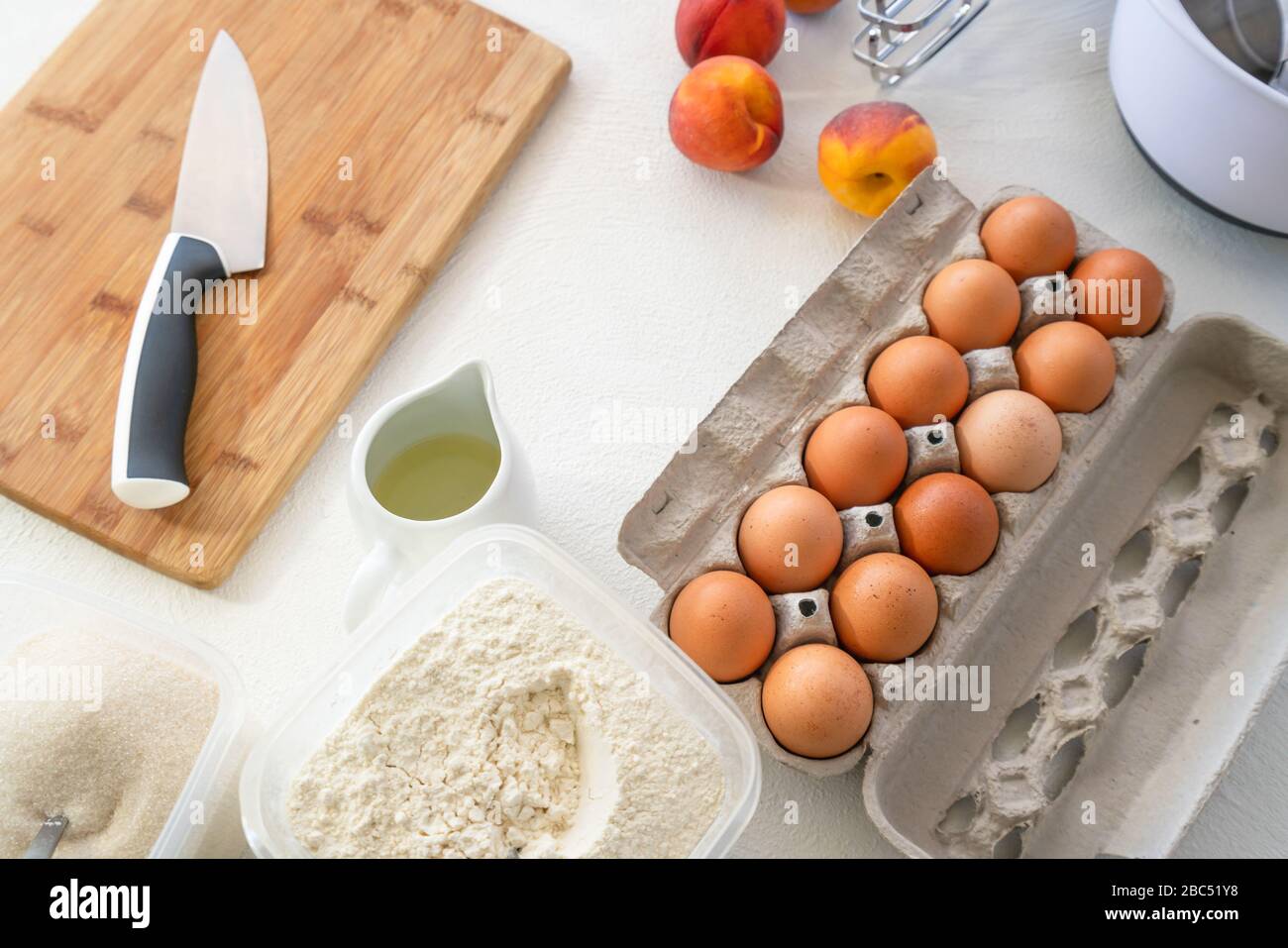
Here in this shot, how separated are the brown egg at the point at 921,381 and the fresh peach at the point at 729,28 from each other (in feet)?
1.20

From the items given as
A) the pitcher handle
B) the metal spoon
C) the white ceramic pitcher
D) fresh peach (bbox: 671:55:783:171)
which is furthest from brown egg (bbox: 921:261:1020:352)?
the metal spoon

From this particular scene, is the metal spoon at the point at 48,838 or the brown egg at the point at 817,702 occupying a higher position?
the brown egg at the point at 817,702

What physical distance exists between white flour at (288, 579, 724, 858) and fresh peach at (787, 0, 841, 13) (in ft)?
2.27

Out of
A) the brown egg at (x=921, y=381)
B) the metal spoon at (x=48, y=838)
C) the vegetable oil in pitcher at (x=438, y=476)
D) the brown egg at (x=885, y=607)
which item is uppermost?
the brown egg at (x=921, y=381)

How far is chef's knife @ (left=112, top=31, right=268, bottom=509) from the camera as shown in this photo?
0.91 meters

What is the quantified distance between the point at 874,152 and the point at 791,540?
383 millimetres

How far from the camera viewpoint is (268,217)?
1026mm

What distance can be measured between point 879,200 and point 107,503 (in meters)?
0.70

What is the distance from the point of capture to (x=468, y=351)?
3.38 feet

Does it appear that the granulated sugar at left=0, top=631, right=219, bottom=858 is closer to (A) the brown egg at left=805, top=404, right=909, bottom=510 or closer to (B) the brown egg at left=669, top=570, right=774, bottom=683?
(B) the brown egg at left=669, top=570, right=774, bottom=683

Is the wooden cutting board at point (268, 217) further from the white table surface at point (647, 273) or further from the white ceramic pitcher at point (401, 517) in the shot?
the white ceramic pitcher at point (401, 517)

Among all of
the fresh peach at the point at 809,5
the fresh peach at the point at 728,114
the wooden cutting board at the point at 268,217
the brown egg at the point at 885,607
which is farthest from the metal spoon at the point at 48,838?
the fresh peach at the point at 809,5

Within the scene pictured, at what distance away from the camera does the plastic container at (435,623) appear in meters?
0.73

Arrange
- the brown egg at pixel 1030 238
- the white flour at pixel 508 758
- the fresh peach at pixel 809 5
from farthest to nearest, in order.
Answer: the fresh peach at pixel 809 5
the brown egg at pixel 1030 238
the white flour at pixel 508 758
